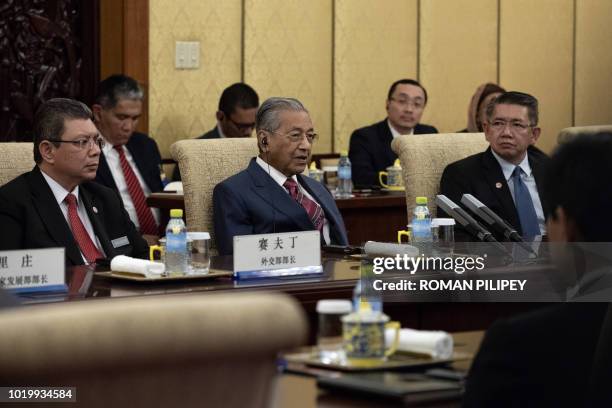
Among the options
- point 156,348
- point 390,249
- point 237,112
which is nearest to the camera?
point 156,348

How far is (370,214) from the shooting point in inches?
263

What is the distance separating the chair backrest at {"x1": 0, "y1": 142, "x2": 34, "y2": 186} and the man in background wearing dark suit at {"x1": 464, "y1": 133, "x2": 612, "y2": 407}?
2715 millimetres

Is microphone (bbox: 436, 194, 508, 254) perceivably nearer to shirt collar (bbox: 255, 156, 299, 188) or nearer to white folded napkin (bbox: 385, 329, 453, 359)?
shirt collar (bbox: 255, 156, 299, 188)

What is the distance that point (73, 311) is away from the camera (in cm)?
107

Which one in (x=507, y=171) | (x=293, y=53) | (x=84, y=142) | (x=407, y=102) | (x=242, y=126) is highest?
(x=293, y=53)

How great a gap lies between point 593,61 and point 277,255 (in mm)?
7331

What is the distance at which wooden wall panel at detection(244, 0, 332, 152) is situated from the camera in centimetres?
849

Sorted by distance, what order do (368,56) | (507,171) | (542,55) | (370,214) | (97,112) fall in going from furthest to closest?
(542,55) → (368,56) → (97,112) → (370,214) → (507,171)

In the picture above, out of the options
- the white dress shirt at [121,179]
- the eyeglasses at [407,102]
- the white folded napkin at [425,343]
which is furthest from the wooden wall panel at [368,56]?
the white folded napkin at [425,343]

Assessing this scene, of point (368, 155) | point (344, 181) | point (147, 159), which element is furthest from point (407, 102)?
point (147, 159)

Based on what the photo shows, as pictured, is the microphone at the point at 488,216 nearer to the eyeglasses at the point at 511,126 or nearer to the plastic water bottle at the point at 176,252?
the plastic water bottle at the point at 176,252

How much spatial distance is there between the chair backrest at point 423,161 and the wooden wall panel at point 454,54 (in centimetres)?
406

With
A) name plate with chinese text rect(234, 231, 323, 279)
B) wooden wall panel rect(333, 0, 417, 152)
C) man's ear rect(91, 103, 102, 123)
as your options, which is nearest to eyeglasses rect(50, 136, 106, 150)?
name plate with chinese text rect(234, 231, 323, 279)

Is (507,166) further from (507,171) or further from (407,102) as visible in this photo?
(407,102)
